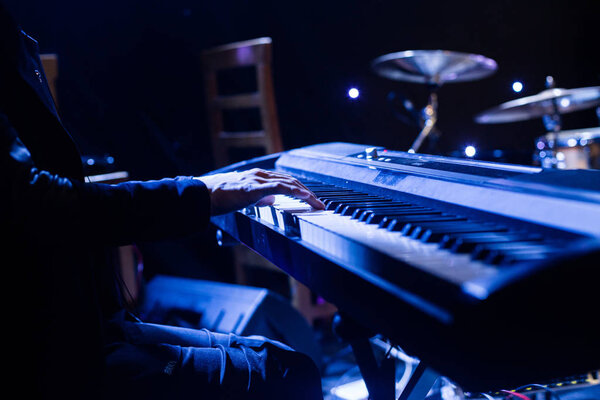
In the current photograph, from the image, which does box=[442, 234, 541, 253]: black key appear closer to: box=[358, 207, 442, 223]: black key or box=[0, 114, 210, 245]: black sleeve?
box=[358, 207, 442, 223]: black key

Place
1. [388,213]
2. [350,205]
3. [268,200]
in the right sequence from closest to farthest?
[388,213] → [350,205] → [268,200]

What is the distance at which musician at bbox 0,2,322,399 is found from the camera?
77 centimetres

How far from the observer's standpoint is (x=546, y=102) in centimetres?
268

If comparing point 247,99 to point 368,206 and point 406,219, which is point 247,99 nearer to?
point 368,206

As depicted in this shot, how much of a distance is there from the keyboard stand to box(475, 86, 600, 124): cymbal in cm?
188

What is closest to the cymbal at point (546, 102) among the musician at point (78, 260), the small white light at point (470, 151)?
the small white light at point (470, 151)

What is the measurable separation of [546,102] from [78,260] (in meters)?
2.61

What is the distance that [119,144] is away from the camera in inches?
121

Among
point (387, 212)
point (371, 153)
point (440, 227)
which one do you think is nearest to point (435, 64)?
point (371, 153)

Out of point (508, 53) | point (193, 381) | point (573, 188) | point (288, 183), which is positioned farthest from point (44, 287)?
point (508, 53)

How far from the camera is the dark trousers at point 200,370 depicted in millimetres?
883

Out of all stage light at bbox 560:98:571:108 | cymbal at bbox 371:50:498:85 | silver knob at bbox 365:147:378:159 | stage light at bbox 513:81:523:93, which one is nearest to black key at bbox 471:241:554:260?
silver knob at bbox 365:147:378:159

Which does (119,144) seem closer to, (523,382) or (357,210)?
(357,210)

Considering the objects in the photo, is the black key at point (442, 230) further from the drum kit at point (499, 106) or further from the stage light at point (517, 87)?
the stage light at point (517, 87)
